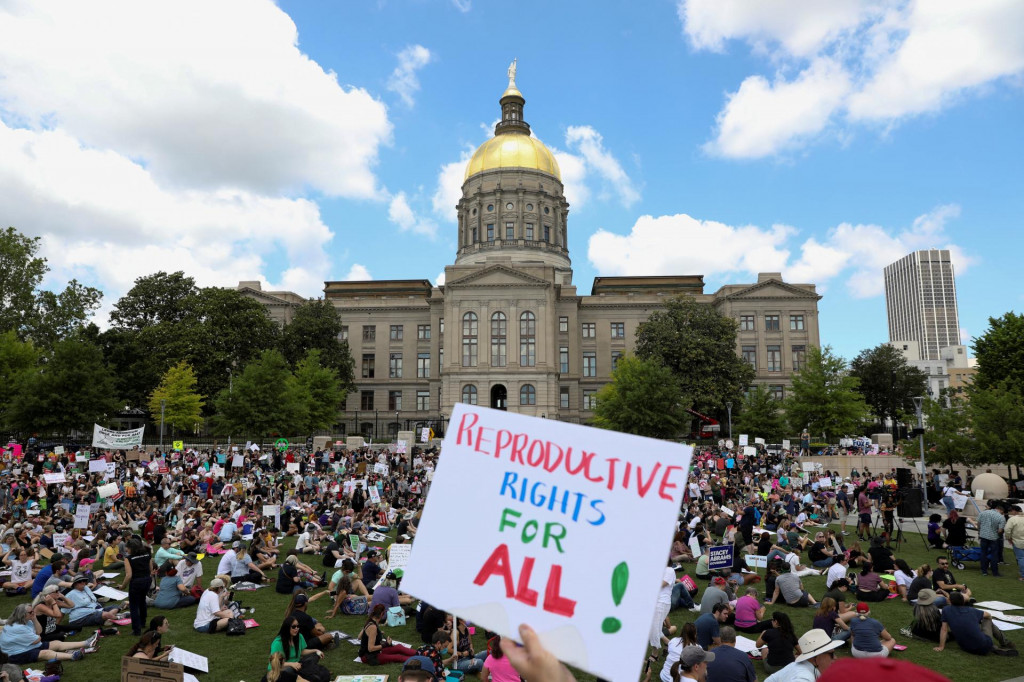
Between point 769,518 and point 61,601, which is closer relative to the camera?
point 61,601

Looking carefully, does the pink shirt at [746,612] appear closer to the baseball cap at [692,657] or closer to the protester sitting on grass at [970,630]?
the protester sitting on grass at [970,630]

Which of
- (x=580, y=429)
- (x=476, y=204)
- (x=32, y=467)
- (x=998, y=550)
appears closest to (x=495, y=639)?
(x=580, y=429)

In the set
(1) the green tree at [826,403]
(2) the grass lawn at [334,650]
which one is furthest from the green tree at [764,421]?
(2) the grass lawn at [334,650]

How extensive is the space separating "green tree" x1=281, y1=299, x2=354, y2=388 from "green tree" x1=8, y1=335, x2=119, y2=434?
19970 millimetres

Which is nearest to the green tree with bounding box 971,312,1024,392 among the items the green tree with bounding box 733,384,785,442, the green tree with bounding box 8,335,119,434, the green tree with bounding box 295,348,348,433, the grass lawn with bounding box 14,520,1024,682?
the green tree with bounding box 733,384,785,442

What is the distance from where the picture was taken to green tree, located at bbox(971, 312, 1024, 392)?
46656 mm

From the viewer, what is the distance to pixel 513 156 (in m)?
84.6

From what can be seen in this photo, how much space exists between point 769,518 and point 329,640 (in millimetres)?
14172

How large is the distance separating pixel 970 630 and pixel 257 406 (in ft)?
144

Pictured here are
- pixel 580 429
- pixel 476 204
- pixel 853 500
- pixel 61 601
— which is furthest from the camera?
pixel 476 204

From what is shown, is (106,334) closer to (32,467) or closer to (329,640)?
(32,467)

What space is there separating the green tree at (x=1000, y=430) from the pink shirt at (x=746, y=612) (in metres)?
23.8

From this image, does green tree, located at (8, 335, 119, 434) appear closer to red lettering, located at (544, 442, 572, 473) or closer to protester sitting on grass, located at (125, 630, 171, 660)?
protester sitting on grass, located at (125, 630, 171, 660)

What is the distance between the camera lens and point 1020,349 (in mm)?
46969
